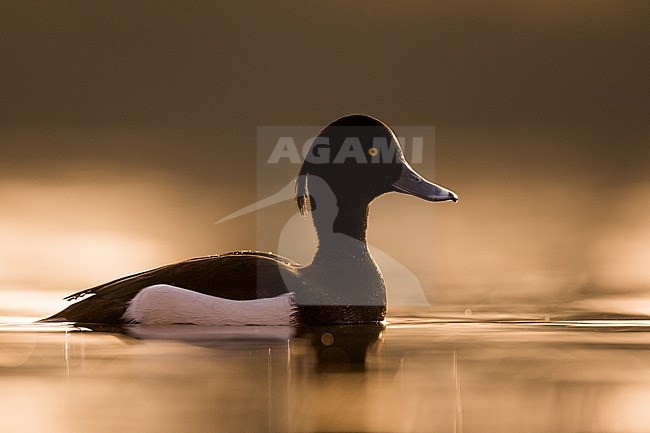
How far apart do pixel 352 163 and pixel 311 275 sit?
1.04 m

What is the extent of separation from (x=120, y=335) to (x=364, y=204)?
2.58m

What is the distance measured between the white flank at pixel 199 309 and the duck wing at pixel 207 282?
6 cm

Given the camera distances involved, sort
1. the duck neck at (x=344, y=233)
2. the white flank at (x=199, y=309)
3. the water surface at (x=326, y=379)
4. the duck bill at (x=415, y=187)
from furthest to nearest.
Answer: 1. the duck bill at (x=415, y=187)
2. the duck neck at (x=344, y=233)
3. the white flank at (x=199, y=309)
4. the water surface at (x=326, y=379)

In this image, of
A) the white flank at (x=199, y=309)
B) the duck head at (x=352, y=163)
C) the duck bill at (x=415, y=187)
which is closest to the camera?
the white flank at (x=199, y=309)

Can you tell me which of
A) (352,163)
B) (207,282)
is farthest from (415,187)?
(207,282)

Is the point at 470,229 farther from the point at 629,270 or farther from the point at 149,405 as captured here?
the point at 149,405

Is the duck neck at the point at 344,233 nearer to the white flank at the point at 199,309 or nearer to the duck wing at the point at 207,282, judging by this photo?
the duck wing at the point at 207,282

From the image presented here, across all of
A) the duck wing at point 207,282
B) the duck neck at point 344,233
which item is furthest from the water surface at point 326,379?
the duck neck at point 344,233

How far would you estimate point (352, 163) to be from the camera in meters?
11.3

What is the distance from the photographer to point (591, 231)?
1683 centimetres

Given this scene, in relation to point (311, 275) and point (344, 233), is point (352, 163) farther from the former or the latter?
point (311, 275)

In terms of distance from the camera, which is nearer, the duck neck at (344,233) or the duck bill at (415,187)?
the duck neck at (344,233)

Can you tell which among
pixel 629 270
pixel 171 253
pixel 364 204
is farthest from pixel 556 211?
pixel 364 204

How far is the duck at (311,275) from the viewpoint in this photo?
10281 mm
